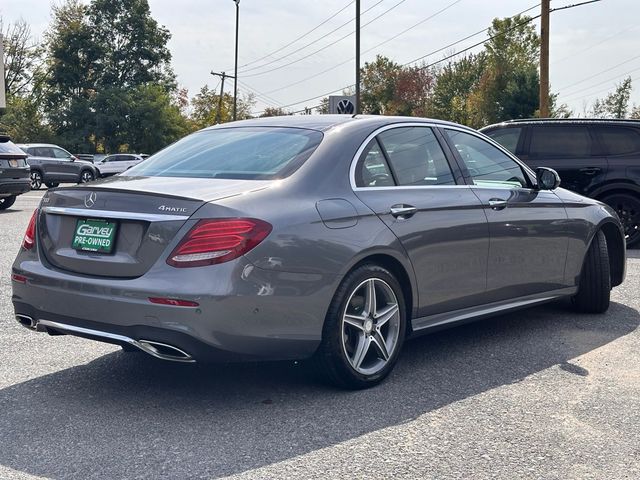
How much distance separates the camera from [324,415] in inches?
163

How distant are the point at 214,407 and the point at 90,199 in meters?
1.28

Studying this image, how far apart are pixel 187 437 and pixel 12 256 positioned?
6.77m

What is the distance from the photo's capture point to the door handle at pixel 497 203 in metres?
5.50

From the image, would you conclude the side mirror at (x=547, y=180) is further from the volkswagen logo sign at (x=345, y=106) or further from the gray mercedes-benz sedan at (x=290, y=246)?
the volkswagen logo sign at (x=345, y=106)

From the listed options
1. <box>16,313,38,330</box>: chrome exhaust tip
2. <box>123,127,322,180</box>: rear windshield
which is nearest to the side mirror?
<box>123,127,322,180</box>: rear windshield

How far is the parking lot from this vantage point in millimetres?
3504

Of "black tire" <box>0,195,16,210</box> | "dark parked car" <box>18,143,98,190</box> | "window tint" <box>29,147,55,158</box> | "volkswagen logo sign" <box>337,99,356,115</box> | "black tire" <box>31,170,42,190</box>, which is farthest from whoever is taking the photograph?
"window tint" <box>29,147,55,158</box>

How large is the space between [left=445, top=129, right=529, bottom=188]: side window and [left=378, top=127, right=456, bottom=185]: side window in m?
0.24

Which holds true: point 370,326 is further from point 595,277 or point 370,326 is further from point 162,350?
point 595,277

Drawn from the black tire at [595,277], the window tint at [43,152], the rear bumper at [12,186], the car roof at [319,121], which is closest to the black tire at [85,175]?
the window tint at [43,152]

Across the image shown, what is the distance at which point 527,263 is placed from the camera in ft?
19.0

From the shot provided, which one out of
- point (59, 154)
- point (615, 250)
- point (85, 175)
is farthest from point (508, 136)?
point (85, 175)

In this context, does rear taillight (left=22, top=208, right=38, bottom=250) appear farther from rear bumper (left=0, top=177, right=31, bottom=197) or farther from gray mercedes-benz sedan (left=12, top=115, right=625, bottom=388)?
rear bumper (left=0, top=177, right=31, bottom=197)

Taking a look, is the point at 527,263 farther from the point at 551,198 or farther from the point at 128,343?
the point at 128,343
